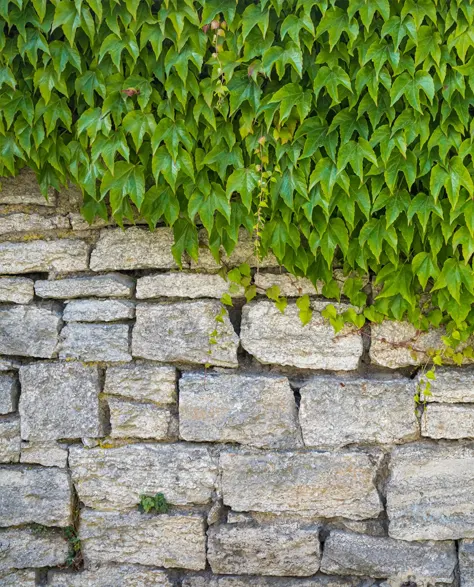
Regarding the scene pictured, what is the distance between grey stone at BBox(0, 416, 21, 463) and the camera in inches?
110

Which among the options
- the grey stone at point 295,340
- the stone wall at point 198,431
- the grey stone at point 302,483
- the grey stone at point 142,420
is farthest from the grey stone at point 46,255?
the grey stone at point 302,483

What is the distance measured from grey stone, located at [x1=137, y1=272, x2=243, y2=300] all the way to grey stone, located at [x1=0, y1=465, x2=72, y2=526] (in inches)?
34.4

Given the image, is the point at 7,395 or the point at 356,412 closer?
the point at 356,412

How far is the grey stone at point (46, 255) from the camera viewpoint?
277cm

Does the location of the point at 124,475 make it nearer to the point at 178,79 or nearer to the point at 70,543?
the point at 70,543

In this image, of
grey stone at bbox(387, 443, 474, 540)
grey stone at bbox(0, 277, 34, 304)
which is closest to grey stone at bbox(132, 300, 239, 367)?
grey stone at bbox(0, 277, 34, 304)

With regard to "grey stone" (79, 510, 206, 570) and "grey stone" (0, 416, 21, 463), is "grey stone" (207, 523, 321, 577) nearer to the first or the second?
"grey stone" (79, 510, 206, 570)

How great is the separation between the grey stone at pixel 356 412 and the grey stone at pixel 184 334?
376mm

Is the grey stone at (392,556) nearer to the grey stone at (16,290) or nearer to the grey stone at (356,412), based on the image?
the grey stone at (356,412)

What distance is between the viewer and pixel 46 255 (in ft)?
9.11

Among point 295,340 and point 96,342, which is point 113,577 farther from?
point 295,340

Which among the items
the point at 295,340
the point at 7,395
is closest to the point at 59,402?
the point at 7,395

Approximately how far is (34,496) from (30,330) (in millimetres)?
716

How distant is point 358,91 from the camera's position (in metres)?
2.32
